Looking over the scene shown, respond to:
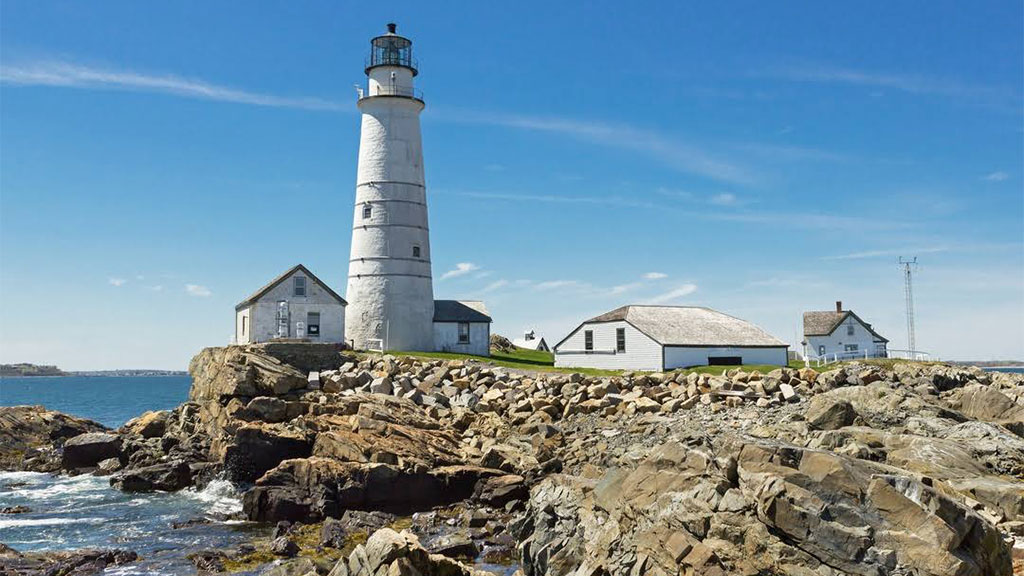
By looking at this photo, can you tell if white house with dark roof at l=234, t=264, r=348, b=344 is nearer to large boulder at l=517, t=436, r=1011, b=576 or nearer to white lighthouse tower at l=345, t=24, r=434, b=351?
white lighthouse tower at l=345, t=24, r=434, b=351

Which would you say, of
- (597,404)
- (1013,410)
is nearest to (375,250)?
(597,404)

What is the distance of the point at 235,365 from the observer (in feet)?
97.4

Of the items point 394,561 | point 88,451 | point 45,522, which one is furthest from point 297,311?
point 394,561

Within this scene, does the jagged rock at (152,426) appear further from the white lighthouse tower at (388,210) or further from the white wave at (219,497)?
the white lighthouse tower at (388,210)

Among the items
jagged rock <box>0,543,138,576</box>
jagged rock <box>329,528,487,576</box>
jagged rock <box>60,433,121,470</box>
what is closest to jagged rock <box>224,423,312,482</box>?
jagged rock <box>0,543,138,576</box>

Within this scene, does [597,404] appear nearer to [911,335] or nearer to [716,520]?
[716,520]

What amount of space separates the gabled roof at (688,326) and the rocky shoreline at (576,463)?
7.90m

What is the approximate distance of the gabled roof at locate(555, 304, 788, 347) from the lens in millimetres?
38688

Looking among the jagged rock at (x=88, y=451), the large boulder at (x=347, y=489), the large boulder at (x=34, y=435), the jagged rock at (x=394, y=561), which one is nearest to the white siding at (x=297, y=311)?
the large boulder at (x=34, y=435)

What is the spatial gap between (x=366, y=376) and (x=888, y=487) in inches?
989

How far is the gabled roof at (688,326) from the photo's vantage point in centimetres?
3869

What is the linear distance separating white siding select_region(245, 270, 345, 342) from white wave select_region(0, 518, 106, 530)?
21.1 metres

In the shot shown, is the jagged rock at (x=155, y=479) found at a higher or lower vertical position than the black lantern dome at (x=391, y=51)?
lower

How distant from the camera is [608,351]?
40.6 meters
